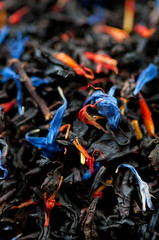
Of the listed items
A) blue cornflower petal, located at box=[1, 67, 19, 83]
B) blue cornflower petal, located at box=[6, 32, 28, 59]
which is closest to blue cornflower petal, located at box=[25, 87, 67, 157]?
blue cornflower petal, located at box=[1, 67, 19, 83]

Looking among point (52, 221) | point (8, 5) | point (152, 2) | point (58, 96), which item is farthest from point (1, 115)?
point (152, 2)

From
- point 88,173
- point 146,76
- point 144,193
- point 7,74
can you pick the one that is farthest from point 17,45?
point 144,193

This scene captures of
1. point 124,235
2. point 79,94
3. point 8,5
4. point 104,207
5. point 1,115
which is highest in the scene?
point 8,5

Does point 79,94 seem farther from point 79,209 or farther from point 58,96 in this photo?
point 79,209

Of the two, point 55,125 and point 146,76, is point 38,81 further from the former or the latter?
point 146,76

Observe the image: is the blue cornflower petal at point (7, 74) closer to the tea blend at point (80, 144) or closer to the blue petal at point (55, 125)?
the tea blend at point (80, 144)

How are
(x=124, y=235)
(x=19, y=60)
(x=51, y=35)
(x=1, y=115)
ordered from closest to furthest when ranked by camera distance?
1. (x=124, y=235)
2. (x=1, y=115)
3. (x=19, y=60)
4. (x=51, y=35)

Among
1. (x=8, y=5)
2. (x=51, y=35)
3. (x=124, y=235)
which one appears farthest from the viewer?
(x=8, y=5)

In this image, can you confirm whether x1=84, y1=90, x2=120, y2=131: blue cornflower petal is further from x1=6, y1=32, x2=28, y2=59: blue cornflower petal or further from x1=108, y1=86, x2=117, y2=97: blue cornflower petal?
x1=6, y1=32, x2=28, y2=59: blue cornflower petal
